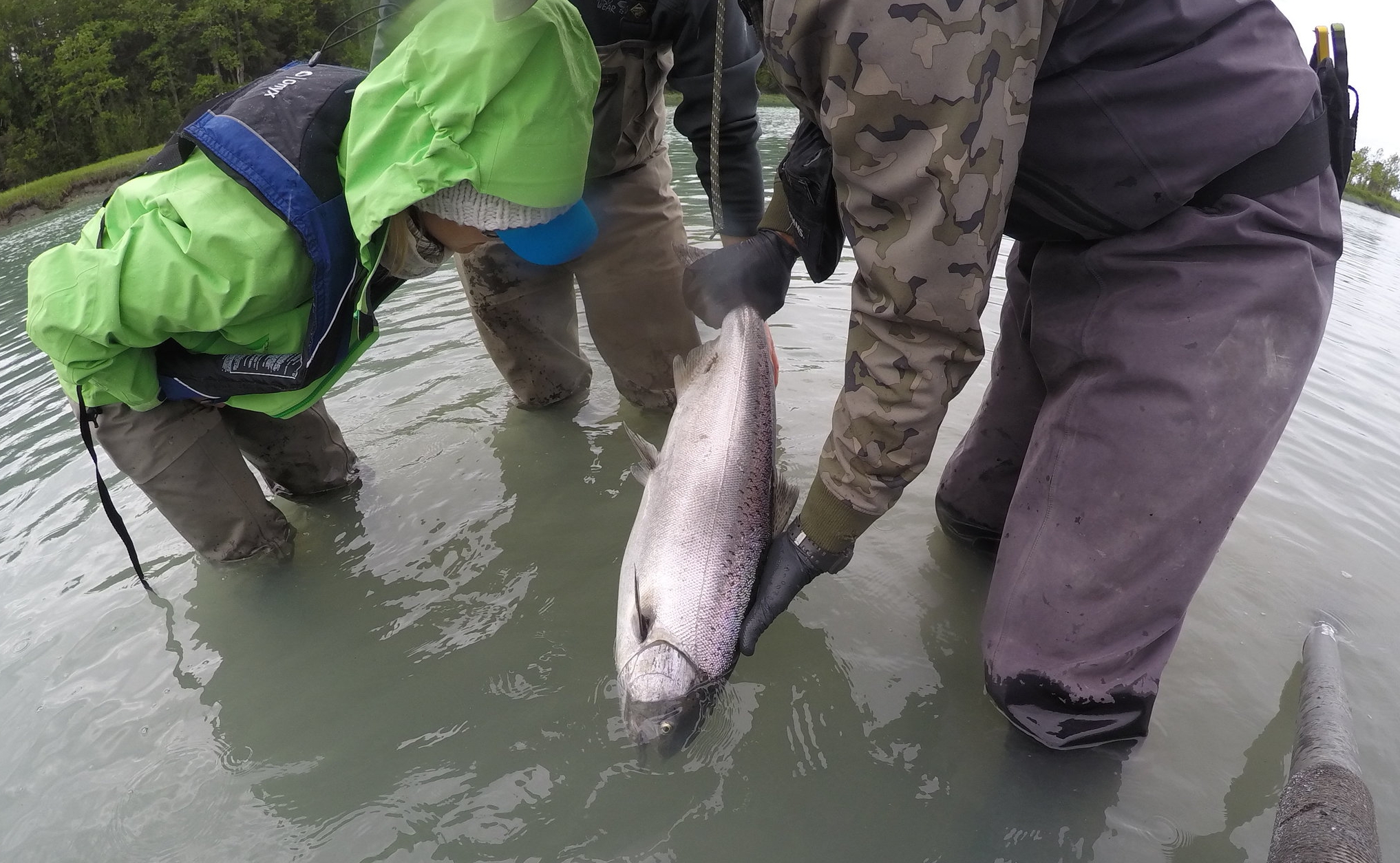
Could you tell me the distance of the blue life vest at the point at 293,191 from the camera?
2.56m

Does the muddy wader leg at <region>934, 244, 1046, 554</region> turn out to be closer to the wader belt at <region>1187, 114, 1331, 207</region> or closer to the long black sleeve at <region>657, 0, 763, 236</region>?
the wader belt at <region>1187, 114, 1331, 207</region>

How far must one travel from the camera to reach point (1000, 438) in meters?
3.07

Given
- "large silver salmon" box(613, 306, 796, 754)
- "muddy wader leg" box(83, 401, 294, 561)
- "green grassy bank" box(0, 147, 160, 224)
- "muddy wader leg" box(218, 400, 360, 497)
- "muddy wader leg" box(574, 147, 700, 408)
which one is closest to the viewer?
"large silver salmon" box(613, 306, 796, 754)

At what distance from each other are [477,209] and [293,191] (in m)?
0.65

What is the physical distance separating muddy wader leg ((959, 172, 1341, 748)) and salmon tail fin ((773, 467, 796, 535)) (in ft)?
2.41

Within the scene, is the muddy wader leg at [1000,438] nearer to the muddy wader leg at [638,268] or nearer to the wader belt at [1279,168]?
the wader belt at [1279,168]

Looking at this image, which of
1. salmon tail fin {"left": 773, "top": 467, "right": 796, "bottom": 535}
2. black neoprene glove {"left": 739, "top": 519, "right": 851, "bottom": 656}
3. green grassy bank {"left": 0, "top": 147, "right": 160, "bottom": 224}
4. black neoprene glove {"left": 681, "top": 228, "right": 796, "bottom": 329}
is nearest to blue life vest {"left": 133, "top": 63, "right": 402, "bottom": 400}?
black neoprene glove {"left": 681, "top": 228, "right": 796, "bottom": 329}

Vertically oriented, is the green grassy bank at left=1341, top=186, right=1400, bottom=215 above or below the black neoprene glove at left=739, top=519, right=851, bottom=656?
below

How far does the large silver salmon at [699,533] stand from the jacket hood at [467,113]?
0.89m

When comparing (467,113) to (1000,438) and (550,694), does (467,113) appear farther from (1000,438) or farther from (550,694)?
(1000,438)

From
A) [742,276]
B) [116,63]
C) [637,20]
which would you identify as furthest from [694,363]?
[116,63]

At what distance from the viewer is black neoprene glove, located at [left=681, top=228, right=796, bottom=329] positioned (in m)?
2.77

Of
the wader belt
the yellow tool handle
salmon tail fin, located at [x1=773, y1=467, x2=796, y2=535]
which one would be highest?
the yellow tool handle

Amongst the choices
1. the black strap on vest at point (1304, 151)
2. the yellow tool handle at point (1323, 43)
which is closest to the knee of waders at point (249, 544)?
the black strap on vest at point (1304, 151)
